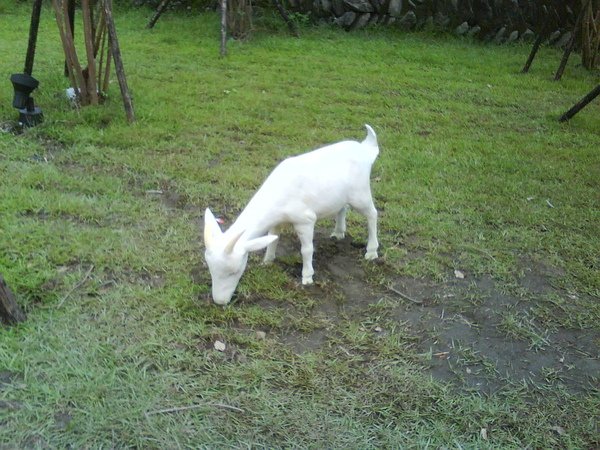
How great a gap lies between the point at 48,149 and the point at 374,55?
21.0 feet

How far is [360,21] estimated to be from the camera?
41.7 feet

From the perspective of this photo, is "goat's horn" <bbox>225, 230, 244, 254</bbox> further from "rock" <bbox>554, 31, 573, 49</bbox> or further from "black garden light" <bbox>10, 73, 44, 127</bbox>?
"rock" <bbox>554, 31, 573, 49</bbox>

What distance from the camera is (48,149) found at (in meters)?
6.23

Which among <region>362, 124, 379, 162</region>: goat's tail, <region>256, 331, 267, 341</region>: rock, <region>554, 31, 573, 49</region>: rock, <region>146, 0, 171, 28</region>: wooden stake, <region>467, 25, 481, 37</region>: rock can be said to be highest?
<region>362, 124, 379, 162</region>: goat's tail

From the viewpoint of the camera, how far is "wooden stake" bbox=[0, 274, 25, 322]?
11.5ft

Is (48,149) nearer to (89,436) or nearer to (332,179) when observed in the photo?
(332,179)

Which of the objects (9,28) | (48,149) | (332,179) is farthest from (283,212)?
(9,28)

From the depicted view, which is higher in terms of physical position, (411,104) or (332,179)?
(332,179)

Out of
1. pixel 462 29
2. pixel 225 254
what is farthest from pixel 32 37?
pixel 462 29

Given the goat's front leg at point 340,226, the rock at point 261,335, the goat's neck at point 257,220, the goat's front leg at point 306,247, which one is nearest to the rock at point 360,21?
the goat's front leg at point 340,226

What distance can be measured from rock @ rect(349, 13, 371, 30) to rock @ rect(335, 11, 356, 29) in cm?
7

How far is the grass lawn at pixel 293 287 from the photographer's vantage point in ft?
10.5

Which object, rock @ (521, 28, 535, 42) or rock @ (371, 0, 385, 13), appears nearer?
rock @ (521, 28, 535, 42)

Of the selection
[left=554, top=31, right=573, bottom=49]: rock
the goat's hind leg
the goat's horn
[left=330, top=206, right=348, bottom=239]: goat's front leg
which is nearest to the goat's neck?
the goat's horn
